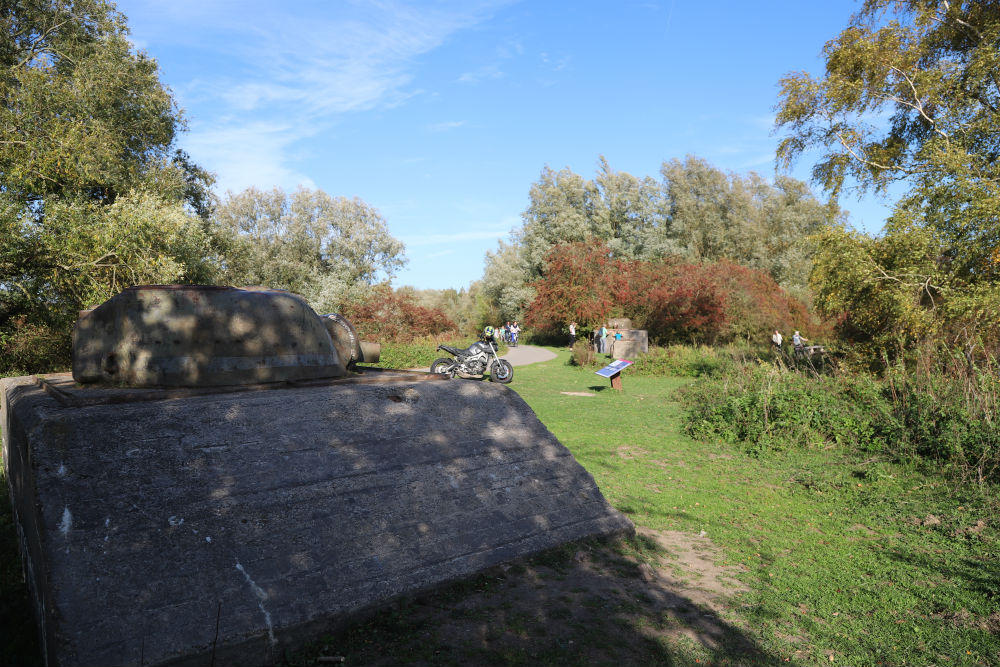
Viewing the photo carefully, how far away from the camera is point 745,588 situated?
3.88 m

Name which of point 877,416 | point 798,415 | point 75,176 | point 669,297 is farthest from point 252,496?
point 669,297

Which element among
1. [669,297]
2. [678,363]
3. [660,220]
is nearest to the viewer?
[678,363]

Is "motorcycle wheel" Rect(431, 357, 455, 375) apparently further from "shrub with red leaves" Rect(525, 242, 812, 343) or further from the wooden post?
"shrub with red leaves" Rect(525, 242, 812, 343)

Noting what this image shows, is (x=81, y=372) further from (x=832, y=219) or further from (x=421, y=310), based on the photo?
(x=421, y=310)

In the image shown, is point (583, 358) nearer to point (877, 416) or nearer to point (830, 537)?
point (877, 416)

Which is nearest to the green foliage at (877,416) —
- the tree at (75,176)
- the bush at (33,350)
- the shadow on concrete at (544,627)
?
the shadow on concrete at (544,627)

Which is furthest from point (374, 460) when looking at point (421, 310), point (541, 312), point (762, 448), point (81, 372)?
point (541, 312)

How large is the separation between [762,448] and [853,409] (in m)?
1.56

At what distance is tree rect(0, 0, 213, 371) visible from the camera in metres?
11.8

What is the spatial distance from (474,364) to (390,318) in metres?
11.8

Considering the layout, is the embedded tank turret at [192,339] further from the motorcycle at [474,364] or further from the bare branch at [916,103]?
the bare branch at [916,103]

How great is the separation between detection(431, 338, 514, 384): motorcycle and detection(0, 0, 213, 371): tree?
6528mm

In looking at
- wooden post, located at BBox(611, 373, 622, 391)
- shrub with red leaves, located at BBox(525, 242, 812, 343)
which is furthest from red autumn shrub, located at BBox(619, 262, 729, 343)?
wooden post, located at BBox(611, 373, 622, 391)

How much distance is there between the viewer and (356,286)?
107ft
